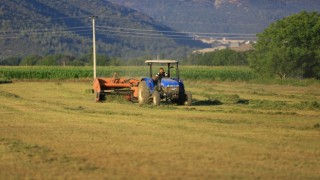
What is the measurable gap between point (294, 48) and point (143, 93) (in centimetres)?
3493

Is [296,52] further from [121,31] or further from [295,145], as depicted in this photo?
[121,31]

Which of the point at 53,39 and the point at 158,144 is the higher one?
the point at 53,39

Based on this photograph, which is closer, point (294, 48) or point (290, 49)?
point (290, 49)

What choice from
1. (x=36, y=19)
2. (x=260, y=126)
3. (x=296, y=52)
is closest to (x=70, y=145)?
(x=260, y=126)

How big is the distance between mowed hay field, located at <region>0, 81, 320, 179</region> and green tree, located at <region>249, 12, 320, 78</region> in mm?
35954

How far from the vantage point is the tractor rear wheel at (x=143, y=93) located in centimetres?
2486

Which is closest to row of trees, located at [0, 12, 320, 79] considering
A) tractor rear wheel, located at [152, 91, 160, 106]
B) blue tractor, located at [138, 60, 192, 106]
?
blue tractor, located at [138, 60, 192, 106]

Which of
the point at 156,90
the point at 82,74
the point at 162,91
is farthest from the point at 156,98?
the point at 82,74

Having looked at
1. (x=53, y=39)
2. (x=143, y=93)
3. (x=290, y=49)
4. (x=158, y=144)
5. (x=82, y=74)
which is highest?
(x=53, y=39)

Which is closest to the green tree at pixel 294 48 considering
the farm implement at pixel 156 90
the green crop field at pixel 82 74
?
the green crop field at pixel 82 74

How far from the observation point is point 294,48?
57.7m

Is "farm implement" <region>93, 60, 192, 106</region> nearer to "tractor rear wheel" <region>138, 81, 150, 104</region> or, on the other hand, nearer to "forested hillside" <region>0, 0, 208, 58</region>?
"tractor rear wheel" <region>138, 81, 150, 104</region>

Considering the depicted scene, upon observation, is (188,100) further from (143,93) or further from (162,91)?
(143,93)

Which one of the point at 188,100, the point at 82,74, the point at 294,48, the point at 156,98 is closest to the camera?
the point at 156,98
